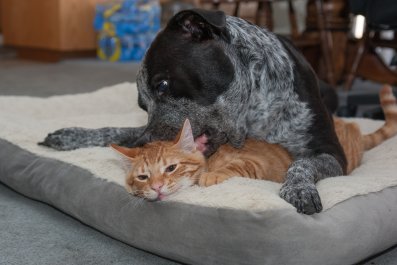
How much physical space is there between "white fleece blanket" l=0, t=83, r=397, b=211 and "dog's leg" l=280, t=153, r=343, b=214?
37 mm

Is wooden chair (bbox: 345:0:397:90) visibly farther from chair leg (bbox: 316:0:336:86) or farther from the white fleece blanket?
the white fleece blanket

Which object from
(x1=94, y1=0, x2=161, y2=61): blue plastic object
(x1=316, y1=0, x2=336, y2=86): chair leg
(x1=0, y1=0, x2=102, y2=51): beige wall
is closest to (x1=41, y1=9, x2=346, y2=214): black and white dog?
(x1=316, y1=0, x2=336, y2=86): chair leg

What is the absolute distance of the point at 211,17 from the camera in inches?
71.2

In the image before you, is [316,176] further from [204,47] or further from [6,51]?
[6,51]

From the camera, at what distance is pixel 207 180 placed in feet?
5.51

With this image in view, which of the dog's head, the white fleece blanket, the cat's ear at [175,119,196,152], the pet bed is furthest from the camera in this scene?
the dog's head

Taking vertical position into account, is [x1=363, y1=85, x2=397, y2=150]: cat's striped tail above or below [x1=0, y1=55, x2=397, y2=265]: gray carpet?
above

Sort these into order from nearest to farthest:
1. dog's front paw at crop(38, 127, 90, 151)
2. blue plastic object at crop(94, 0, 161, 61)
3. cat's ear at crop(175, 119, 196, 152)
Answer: cat's ear at crop(175, 119, 196, 152)
dog's front paw at crop(38, 127, 90, 151)
blue plastic object at crop(94, 0, 161, 61)

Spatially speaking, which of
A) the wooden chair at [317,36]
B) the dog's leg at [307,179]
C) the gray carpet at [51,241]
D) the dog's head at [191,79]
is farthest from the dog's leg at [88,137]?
the wooden chair at [317,36]

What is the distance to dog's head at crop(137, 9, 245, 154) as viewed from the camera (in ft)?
6.10

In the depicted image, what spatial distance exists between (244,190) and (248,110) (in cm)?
58

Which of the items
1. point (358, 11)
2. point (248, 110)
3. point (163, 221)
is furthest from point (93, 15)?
point (163, 221)

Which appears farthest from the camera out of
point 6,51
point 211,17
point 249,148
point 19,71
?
point 6,51

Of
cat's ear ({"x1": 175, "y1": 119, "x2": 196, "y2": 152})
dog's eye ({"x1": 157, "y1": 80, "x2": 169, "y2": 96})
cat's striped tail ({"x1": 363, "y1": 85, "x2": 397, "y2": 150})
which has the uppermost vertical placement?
dog's eye ({"x1": 157, "y1": 80, "x2": 169, "y2": 96})
